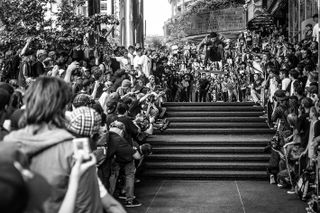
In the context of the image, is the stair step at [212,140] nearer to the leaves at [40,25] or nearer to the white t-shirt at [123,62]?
the leaves at [40,25]

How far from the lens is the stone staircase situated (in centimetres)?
1547

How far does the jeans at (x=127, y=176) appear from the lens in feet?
36.1

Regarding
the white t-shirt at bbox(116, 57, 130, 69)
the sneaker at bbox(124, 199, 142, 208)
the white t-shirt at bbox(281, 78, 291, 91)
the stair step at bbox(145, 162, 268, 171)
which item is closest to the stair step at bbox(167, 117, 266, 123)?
the white t-shirt at bbox(281, 78, 291, 91)

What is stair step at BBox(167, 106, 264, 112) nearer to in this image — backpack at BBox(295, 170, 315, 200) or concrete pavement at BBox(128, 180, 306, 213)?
concrete pavement at BBox(128, 180, 306, 213)

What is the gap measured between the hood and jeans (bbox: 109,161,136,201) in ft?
25.1

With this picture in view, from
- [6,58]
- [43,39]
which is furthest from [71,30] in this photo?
[6,58]

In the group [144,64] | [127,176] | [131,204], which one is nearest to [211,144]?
[131,204]

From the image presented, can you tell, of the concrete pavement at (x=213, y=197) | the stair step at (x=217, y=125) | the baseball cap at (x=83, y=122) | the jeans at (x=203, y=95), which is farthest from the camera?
the jeans at (x=203, y=95)

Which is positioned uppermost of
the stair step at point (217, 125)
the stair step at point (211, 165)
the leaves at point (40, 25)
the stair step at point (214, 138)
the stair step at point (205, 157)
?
the leaves at point (40, 25)

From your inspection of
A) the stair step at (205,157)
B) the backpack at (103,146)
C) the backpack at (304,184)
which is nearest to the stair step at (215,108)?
the stair step at (205,157)

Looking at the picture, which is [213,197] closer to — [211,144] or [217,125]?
[211,144]

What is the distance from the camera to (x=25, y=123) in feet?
10.6

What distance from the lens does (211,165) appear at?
51.5 feet

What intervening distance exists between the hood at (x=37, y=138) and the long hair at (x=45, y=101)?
0.13 feet
